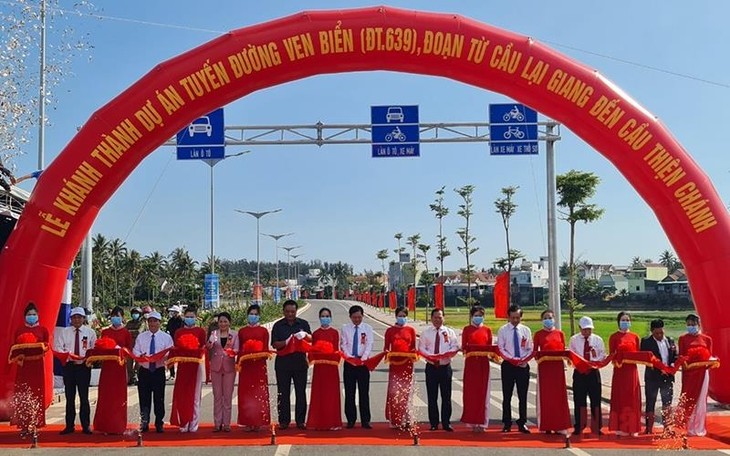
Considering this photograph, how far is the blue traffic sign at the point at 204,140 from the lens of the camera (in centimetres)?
1723

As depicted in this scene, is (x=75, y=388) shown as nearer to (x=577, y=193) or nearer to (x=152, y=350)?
(x=152, y=350)

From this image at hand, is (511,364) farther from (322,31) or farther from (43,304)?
(43,304)

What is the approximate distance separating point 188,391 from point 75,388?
4.94 ft

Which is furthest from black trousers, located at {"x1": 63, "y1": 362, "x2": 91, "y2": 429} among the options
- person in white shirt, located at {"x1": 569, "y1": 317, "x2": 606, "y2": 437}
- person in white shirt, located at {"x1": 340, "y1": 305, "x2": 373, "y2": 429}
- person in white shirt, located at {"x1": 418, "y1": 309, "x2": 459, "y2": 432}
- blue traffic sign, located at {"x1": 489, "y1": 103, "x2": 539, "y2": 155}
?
blue traffic sign, located at {"x1": 489, "y1": 103, "x2": 539, "y2": 155}

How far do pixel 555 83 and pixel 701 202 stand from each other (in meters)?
2.66

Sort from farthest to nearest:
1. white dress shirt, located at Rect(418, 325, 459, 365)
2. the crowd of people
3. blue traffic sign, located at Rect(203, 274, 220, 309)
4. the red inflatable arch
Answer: blue traffic sign, located at Rect(203, 274, 220, 309) → the red inflatable arch → white dress shirt, located at Rect(418, 325, 459, 365) → the crowd of people

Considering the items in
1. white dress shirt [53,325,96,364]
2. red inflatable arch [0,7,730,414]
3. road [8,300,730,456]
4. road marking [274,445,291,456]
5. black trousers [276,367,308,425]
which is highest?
red inflatable arch [0,7,730,414]

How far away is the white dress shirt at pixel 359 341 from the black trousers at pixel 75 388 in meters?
3.31

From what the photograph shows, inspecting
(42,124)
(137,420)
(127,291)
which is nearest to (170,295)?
(127,291)

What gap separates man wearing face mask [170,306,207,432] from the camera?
9.09 meters

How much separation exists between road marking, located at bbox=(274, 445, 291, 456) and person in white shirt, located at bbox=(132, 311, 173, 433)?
6.33 ft

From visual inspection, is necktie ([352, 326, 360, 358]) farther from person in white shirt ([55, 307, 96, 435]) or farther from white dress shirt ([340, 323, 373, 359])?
person in white shirt ([55, 307, 96, 435])

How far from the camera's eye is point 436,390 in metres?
9.34

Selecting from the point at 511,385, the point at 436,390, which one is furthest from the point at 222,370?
the point at 511,385
